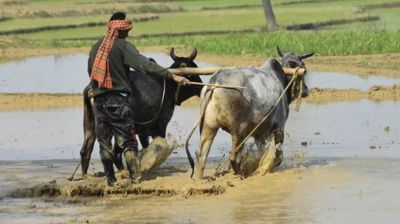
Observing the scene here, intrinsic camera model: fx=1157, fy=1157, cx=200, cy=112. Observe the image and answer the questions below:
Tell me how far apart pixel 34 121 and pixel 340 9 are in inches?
1317

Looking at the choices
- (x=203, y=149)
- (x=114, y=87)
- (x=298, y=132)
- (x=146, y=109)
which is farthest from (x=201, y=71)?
(x=298, y=132)

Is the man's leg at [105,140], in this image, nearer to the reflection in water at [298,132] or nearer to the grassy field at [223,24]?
the reflection in water at [298,132]

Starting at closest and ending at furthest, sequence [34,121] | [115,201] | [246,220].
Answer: [246,220], [115,201], [34,121]

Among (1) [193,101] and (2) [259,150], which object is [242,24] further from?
(2) [259,150]

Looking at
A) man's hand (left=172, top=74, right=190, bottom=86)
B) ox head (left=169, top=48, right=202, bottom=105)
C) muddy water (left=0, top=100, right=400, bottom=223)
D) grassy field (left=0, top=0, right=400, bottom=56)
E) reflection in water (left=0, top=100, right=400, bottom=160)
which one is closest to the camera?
muddy water (left=0, top=100, right=400, bottom=223)

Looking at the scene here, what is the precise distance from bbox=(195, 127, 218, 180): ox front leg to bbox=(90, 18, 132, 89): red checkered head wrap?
1104mm

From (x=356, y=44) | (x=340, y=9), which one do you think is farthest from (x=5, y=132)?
(x=340, y=9)

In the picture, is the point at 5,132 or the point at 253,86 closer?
the point at 253,86

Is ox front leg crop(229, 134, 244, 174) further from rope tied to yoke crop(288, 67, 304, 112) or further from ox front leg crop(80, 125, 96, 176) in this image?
ox front leg crop(80, 125, 96, 176)

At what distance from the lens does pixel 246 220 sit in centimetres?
967

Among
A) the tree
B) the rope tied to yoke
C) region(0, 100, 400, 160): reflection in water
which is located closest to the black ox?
the rope tied to yoke

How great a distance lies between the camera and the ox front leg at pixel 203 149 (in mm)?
11750

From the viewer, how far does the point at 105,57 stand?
11492 millimetres

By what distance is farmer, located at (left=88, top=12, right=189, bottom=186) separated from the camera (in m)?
11.5
